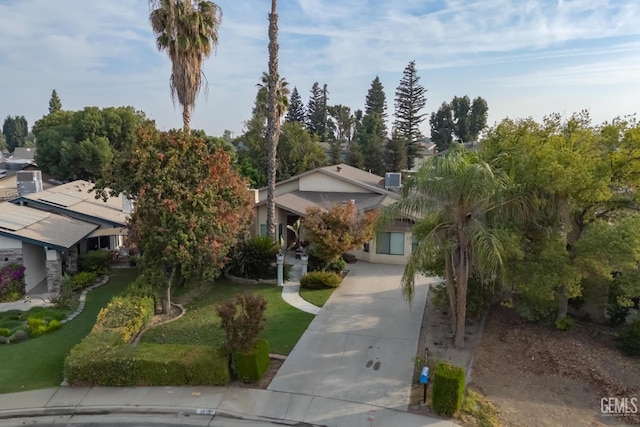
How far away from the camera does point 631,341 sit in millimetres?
12750

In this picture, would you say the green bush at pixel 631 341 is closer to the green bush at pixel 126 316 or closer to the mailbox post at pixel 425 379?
the mailbox post at pixel 425 379

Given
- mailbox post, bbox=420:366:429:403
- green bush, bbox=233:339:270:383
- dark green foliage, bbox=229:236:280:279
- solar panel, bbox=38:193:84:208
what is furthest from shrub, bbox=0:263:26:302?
mailbox post, bbox=420:366:429:403

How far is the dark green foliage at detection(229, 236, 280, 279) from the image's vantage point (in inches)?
799

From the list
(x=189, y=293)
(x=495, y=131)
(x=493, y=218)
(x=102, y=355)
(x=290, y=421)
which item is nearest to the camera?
(x=290, y=421)

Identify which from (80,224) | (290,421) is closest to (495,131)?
(290,421)

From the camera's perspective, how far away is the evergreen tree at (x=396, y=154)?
54.7 metres

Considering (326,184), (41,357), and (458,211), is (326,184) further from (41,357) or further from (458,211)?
(41,357)

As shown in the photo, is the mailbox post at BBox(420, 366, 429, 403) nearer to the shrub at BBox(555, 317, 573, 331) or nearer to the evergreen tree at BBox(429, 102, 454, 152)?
the shrub at BBox(555, 317, 573, 331)

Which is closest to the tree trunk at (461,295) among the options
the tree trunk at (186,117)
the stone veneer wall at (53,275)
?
the tree trunk at (186,117)

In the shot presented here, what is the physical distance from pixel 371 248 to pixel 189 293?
985 centimetres

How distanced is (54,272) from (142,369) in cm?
998

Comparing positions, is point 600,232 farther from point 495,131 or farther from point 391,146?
point 391,146

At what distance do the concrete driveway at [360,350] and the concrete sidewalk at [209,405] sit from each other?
16.1 inches

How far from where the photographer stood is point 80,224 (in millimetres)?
21969
